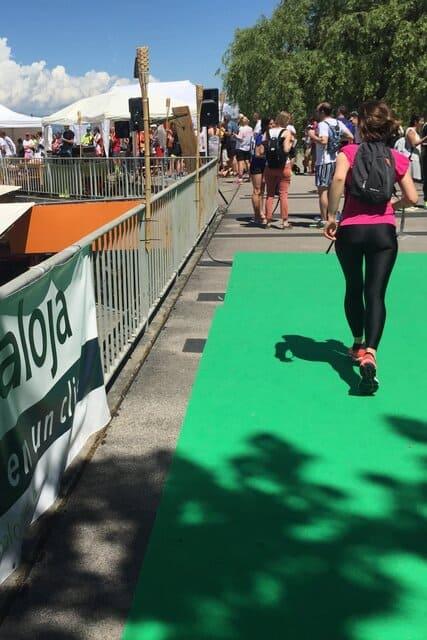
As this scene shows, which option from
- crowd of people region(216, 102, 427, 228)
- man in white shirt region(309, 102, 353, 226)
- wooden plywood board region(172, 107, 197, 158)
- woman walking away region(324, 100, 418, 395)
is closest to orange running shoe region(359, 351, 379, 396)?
woman walking away region(324, 100, 418, 395)

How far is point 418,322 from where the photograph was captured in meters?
6.80

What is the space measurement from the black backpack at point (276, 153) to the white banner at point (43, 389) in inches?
299

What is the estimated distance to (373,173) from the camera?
4.59m

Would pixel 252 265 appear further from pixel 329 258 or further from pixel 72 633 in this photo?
pixel 72 633

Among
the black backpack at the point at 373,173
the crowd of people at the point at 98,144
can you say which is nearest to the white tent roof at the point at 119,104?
the crowd of people at the point at 98,144

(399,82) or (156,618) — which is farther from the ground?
(399,82)

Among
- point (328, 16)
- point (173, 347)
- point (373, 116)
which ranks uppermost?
point (328, 16)

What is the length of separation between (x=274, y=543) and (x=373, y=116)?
9.35ft

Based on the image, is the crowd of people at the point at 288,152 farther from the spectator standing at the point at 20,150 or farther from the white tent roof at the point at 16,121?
the spectator standing at the point at 20,150

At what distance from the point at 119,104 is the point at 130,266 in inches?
918

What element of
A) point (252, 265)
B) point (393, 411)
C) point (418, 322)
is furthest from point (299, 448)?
point (252, 265)

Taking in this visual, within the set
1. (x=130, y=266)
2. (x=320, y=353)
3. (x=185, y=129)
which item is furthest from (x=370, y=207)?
(x=185, y=129)

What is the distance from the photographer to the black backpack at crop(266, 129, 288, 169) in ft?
37.1

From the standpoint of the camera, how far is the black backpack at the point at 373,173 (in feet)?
15.1
